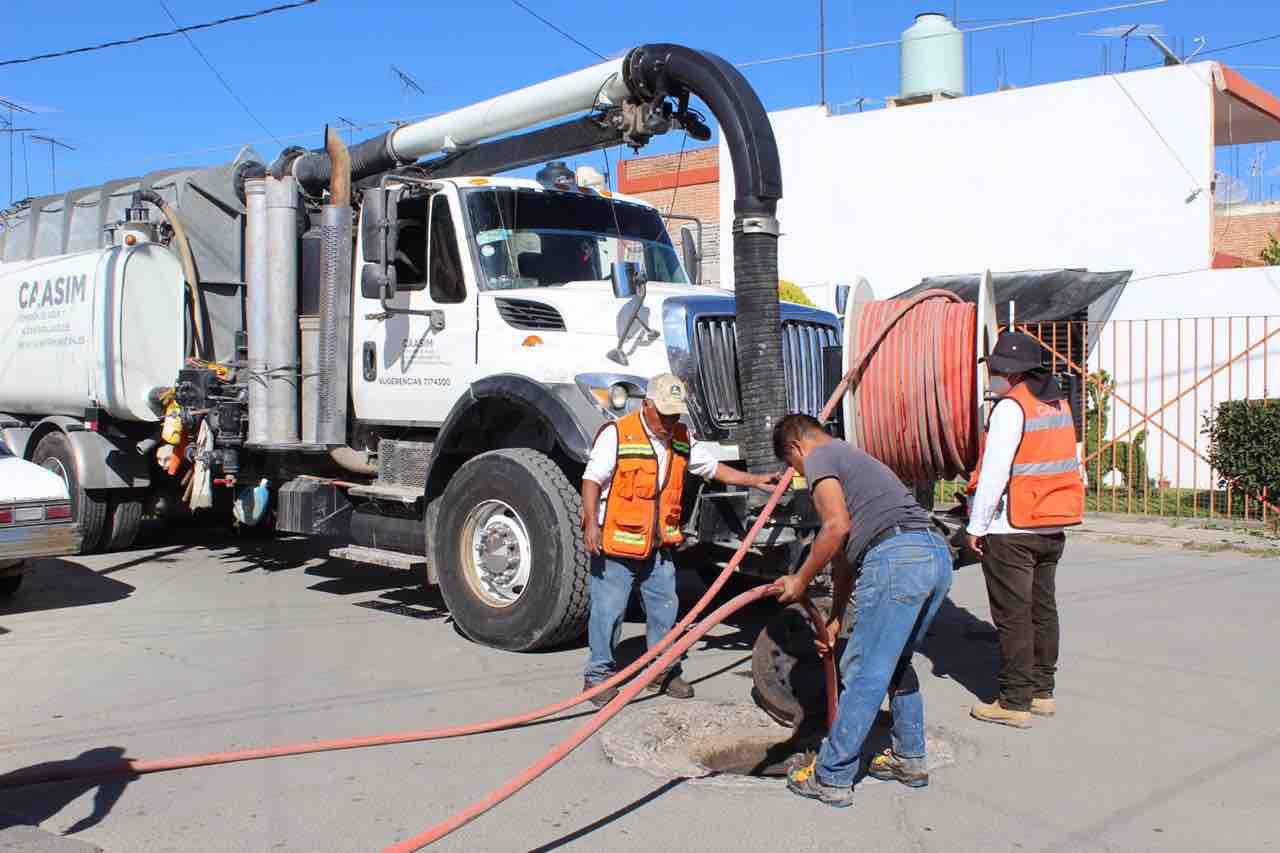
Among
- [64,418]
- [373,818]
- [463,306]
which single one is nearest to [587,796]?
[373,818]

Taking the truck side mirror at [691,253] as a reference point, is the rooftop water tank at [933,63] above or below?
above

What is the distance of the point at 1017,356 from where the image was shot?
6176 mm

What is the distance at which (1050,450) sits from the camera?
20.1 feet

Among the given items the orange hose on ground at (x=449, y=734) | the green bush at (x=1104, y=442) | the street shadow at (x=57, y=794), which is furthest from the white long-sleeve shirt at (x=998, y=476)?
→ the green bush at (x=1104, y=442)

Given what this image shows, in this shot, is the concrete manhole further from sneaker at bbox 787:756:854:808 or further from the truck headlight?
the truck headlight

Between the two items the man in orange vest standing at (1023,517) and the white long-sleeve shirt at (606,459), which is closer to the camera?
the man in orange vest standing at (1023,517)

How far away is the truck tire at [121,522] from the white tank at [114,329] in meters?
0.92

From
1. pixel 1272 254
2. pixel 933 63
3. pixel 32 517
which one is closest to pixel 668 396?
pixel 32 517

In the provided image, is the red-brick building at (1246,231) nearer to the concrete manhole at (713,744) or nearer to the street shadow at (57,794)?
the concrete manhole at (713,744)

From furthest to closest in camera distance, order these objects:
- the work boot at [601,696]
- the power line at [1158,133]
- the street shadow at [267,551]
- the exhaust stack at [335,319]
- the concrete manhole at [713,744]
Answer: the power line at [1158,133], the street shadow at [267,551], the exhaust stack at [335,319], the work boot at [601,696], the concrete manhole at [713,744]

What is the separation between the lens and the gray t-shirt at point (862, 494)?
4918mm

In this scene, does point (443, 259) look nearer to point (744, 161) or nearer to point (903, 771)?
point (744, 161)

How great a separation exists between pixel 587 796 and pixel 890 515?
5.47ft

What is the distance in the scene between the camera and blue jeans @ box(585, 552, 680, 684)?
6.36 metres
